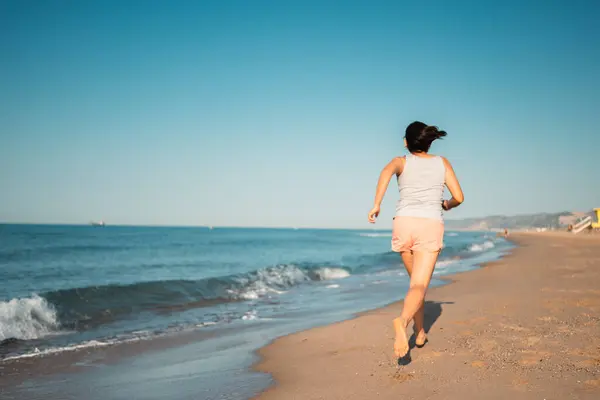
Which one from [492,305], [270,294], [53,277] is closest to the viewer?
[492,305]

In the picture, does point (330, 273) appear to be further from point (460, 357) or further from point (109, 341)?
point (460, 357)

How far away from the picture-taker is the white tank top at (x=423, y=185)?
3.59 meters

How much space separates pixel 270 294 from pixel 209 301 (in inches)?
71.2

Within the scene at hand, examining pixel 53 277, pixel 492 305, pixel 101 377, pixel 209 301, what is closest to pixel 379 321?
pixel 492 305

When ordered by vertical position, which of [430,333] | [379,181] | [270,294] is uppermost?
[379,181]

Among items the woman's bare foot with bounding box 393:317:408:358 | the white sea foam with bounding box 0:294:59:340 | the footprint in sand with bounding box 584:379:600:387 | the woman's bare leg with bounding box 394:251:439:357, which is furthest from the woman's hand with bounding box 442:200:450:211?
the white sea foam with bounding box 0:294:59:340

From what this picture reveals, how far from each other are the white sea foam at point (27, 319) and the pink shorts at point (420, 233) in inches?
254

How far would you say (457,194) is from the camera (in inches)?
144

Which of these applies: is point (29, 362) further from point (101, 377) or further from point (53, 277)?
point (53, 277)

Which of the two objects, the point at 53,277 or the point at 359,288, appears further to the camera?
the point at 53,277

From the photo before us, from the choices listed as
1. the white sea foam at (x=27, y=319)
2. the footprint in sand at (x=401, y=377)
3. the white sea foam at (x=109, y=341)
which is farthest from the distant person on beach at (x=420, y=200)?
the white sea foam at (x=27, y=319)

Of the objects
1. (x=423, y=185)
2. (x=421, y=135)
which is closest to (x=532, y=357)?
(x=423, y=185)

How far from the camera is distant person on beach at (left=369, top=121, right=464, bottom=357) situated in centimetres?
356

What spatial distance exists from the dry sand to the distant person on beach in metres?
0.58
